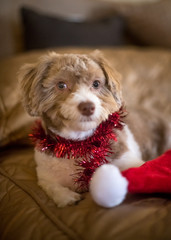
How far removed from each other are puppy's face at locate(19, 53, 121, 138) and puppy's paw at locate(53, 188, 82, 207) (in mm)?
309

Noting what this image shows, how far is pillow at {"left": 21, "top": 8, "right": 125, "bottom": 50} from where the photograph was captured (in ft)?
7.33

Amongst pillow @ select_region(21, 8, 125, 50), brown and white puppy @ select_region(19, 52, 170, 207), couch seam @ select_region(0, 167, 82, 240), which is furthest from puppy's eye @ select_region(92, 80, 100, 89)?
pillow @ select_region(21, 8, 125, 50)

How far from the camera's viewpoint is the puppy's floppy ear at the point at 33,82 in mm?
1296

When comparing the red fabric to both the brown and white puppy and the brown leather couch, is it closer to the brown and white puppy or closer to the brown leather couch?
the brown leather couch

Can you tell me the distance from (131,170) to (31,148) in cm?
107

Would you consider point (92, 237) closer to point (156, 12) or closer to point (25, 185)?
point (25, 185)

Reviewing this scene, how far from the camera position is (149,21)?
2549mm

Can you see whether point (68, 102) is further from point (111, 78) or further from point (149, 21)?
point (149, 21)

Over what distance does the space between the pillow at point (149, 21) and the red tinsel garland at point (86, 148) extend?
1577 millimetres

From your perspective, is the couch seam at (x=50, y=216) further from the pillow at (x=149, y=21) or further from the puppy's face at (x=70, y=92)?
the pillow at (x=149, y=21)

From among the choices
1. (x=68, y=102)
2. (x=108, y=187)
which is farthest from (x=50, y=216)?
(x=68, y=102)

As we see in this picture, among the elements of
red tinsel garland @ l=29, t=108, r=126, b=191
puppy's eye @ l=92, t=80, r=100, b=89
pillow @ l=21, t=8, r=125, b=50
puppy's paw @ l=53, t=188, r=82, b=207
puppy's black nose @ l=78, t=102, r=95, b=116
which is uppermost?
pillow @ l=21, t=8, r=125, b=50

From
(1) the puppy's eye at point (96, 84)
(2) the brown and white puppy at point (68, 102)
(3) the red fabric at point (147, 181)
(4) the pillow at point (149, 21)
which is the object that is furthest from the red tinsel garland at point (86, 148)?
(4) the pillow at point (149, 21)

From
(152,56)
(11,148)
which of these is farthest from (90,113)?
(152,56)
